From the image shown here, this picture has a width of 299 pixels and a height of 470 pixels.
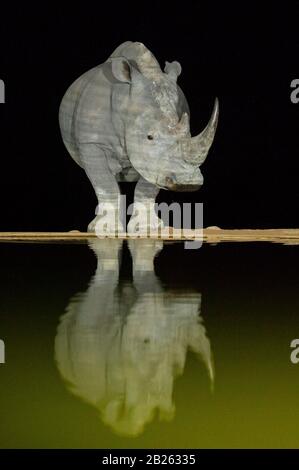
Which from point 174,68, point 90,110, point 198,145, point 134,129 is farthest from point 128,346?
point 174,68

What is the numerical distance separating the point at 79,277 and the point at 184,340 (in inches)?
63.5

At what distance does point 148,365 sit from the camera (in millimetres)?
2055

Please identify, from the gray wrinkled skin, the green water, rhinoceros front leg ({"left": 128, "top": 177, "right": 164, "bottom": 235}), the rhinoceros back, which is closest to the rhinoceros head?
the gray wrinkled skin

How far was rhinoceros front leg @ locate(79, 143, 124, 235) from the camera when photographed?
739cm

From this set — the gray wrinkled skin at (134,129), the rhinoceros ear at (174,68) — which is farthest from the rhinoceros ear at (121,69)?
the rhinoceros ear at (174,68)

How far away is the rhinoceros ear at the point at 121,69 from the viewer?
726 centimetres

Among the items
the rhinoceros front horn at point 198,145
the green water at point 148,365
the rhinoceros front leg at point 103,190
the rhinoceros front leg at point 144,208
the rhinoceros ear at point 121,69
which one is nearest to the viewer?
the green water at point 148,365

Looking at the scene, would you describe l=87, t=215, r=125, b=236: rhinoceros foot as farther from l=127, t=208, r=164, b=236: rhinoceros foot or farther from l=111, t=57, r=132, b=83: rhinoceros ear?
l=111, t=57, r=132, b=83: rhinoceros ear

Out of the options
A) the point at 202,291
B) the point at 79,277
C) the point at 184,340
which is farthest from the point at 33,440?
the point at 79,277

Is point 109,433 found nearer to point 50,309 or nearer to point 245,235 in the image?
point 50,309

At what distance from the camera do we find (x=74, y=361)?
2.09 metres

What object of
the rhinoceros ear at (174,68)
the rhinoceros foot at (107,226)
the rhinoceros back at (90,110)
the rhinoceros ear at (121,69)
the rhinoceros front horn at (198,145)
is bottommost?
the rhinoceros foot at (107,226)

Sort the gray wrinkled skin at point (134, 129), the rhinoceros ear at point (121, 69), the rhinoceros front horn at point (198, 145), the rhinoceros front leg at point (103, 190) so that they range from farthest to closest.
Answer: the rhinoceros front leg at point (103, 190)
the rhinoceros ear at point (121, 69)
the gray wrinkled skin at point (134, 129)
the rhinoceros front horn at point (198, 145)

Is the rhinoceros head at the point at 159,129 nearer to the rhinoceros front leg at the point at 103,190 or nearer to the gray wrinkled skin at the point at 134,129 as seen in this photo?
the gray wrinkled skin at the point at 134,129
